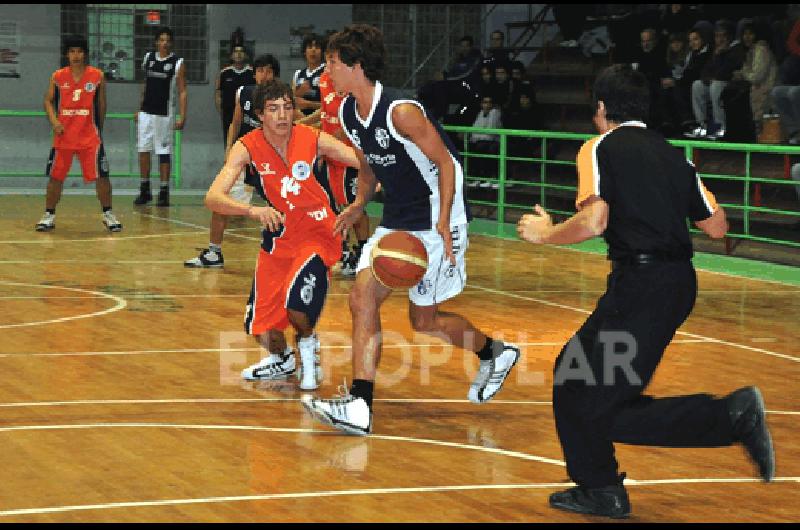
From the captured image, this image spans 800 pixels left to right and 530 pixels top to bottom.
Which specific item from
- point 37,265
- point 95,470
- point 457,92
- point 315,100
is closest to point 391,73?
point 457,92

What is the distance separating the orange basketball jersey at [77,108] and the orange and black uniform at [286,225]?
8.83m

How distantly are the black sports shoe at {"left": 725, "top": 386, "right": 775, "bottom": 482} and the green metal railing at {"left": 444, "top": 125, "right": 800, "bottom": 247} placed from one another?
884 centimetres

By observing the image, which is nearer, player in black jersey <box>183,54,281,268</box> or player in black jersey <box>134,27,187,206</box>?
player in black jersey <box>183,54,281,268</box>

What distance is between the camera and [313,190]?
9.16 metres

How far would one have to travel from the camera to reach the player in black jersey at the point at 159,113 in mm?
21094

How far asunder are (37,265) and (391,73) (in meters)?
12.1

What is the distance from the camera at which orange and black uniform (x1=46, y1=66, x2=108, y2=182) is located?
17.6 m

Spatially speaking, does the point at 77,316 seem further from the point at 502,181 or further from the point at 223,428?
the point at 502,181

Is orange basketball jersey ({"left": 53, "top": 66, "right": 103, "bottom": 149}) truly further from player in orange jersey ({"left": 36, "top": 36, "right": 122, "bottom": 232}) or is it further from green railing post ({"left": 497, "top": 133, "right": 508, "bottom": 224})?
green railing post ({"left": 497, "top": 133, "right": 508, "bottom": 224})

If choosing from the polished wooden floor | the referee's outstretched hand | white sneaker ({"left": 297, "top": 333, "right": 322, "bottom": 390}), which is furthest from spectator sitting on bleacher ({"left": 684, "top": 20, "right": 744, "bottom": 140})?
the referee's outstretched hand

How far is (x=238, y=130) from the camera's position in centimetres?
1461

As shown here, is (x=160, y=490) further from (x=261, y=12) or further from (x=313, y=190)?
(x=261, y=12)

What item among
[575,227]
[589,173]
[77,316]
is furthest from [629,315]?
[77,316]

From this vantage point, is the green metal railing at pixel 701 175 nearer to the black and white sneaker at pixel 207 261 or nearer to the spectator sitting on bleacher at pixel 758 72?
the spectator sitting on bleacher at pixel 758 72
